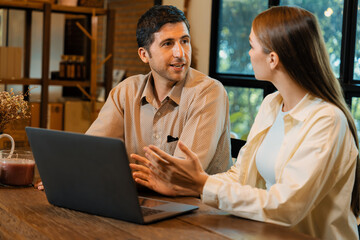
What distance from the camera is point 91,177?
1.42 metres

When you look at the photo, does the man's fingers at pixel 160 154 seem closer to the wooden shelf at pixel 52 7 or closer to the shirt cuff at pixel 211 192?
the shirt cuff at pixel 211 192

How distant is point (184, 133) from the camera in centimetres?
214

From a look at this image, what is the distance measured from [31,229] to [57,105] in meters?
3.32

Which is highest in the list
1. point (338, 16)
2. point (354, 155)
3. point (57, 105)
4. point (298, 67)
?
Result: point (338, 16)

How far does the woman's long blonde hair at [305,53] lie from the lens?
5.17 ft

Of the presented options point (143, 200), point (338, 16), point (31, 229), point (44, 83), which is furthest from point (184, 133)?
point (44, 83)

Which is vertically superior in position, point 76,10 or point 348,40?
point 76,10

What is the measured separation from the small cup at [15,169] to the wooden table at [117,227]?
275mm

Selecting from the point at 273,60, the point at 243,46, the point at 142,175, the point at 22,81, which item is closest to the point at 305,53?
the point at 273,60

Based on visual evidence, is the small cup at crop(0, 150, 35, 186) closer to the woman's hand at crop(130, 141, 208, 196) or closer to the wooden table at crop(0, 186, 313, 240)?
the wooden table at crop(0, 186, 313, 240)

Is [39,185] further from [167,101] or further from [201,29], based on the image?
[201,29]

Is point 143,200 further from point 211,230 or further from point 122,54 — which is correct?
point 122,54

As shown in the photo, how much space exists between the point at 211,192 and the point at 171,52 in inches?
36.4

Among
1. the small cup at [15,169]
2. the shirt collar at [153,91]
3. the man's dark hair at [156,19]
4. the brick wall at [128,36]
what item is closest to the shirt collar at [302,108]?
the shirt collar at [153,91]
